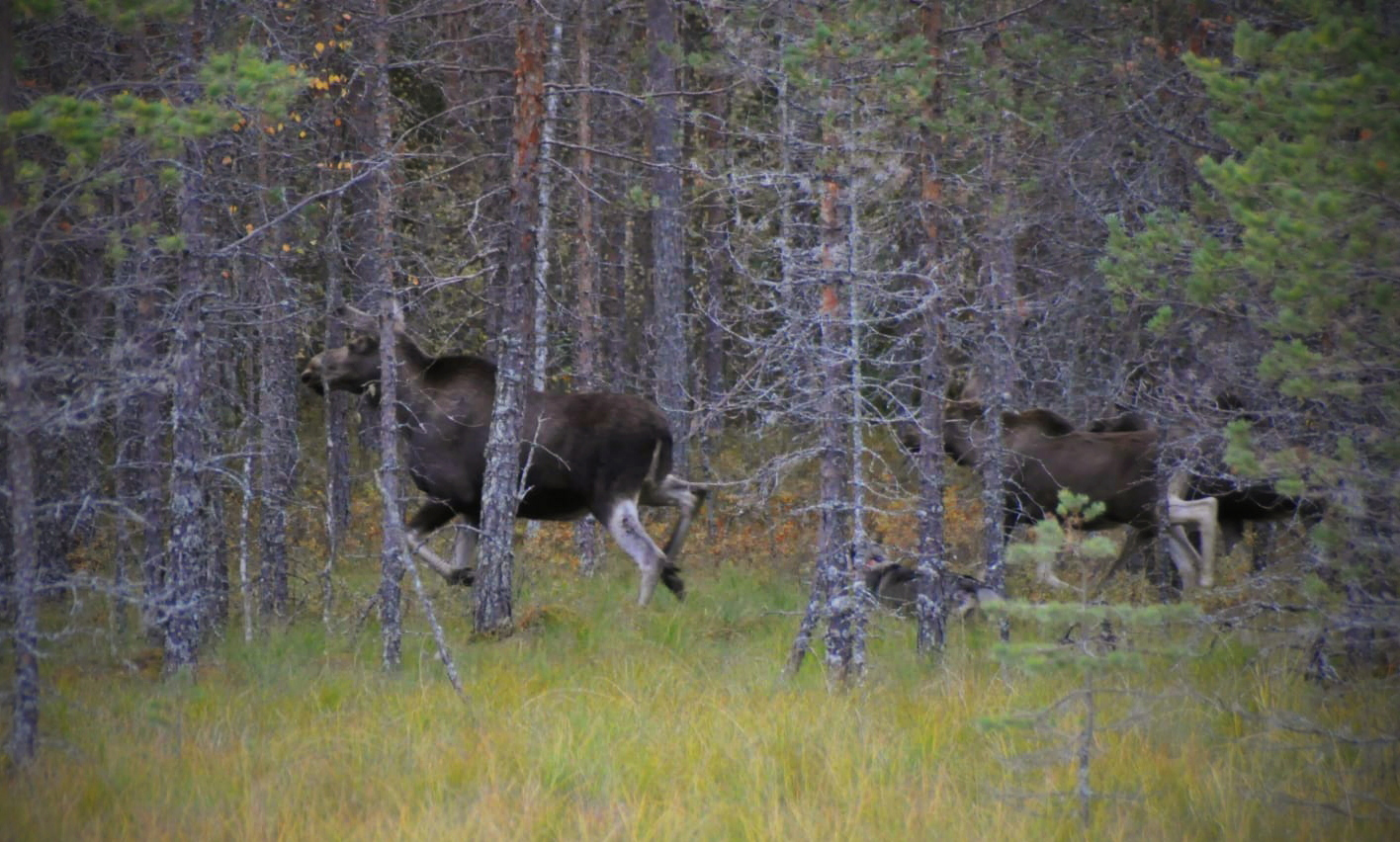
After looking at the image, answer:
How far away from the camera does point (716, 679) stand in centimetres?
844

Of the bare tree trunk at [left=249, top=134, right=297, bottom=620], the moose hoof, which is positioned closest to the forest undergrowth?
the bare tree trunk at [left=249, top=134, right=297, bottom=620]

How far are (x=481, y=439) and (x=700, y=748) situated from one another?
6.57 metres

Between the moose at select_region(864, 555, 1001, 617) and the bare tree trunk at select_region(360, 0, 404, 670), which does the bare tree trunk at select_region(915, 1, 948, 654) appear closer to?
the moose at select_region(864, 555, 1001, 617)

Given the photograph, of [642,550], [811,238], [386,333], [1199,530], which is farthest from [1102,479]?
[386,333]

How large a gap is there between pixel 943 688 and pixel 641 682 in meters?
2.00

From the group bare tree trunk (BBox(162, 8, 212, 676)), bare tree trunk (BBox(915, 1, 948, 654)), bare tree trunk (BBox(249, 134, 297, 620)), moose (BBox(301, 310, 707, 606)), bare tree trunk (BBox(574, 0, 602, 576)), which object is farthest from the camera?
bare tree trunk (BBox(574, 0, 602, 576))

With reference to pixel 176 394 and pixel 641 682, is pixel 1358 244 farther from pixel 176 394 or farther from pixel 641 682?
pixel 176 394

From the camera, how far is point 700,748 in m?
6.69

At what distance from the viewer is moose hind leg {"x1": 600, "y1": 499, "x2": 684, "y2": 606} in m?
12.1

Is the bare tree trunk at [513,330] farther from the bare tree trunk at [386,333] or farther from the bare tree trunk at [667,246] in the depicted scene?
the bare tree trunk at [667,246]

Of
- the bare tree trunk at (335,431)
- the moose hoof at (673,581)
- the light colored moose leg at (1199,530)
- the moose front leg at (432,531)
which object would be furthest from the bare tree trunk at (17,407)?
the light colored moose leg at (1199,530)

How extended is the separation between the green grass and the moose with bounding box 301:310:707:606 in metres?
3.24

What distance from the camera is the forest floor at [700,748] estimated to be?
5609 millimetres

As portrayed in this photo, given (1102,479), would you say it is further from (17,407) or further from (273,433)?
(17,407)
